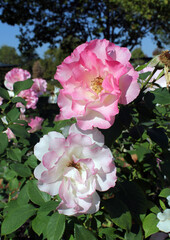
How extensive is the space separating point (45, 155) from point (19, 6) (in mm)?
8782

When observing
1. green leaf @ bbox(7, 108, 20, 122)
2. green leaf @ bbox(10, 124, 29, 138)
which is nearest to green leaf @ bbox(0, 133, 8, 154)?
green leaf @ bbox(10, 124, 29, 138)

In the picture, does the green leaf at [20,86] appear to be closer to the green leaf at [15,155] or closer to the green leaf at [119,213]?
the green leaf at [15,155]

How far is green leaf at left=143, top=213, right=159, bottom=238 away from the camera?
70cm

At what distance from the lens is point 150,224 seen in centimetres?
72

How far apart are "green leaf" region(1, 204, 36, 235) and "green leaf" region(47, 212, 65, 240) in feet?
0.42

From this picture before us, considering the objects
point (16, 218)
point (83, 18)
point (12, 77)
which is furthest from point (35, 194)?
point (83, 18)

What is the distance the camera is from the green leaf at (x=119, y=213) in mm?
639

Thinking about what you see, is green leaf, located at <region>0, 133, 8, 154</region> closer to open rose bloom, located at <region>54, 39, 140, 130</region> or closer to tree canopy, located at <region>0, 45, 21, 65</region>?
open rose bloom, located at <region>54, 39, 140, 130</region>

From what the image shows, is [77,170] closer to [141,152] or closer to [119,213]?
[119,213]

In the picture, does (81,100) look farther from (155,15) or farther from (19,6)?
(155,15)

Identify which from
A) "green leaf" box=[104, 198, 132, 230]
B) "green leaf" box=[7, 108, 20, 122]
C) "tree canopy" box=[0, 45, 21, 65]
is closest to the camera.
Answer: "green leaf" box=[104, 198, 132, 230]

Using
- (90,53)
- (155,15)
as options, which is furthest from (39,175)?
(155,15)

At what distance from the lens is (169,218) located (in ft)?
2.25

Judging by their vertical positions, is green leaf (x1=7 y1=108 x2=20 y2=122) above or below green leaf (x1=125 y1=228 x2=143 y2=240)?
above
